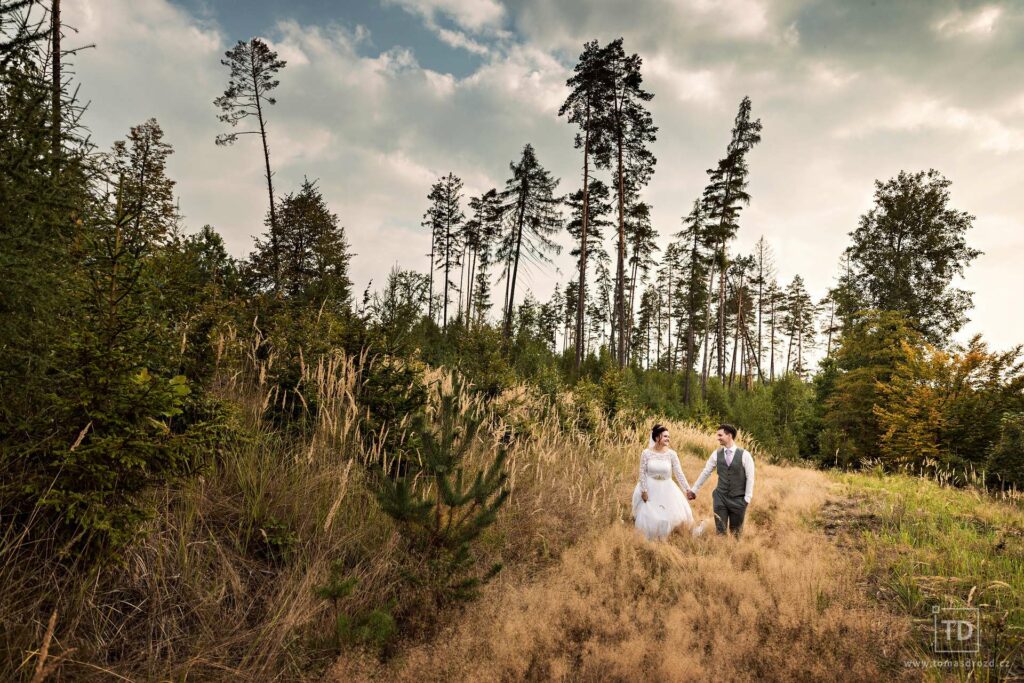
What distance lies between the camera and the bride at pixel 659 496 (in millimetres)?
5914

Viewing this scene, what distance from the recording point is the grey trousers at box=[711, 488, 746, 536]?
235 inches

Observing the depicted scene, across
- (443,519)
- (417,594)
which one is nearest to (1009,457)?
(443,519)

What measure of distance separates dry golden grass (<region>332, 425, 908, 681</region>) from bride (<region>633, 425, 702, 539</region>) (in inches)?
14.2

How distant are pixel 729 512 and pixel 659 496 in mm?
1031

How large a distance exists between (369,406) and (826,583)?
4905 mm

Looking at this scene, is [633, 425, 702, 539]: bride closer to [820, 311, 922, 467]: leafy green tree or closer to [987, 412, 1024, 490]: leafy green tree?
[987, 412, 1024, 490]: leafy green tree

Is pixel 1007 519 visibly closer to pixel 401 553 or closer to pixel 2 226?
pixel 401 553

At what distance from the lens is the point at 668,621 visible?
3.45 m

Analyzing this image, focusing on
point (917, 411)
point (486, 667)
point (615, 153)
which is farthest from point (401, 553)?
point (615, 153)

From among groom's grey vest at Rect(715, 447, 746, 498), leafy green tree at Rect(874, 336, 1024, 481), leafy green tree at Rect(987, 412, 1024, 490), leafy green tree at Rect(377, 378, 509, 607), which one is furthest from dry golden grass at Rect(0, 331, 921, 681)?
leafy green tree at Rect(874, 336, 1024, 481)

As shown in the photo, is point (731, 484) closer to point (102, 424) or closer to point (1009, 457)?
point (102, 424)


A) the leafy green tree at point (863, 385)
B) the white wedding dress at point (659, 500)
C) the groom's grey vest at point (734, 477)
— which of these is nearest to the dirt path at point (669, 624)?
the white wedding dress at point (659, 500)

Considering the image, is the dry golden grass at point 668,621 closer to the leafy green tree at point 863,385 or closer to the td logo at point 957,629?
the td logo at point 957,629

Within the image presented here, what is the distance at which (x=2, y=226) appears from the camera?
2365mm
